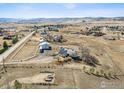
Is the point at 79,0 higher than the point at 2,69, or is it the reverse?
the point at 79,0

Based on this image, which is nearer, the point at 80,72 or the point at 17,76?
the point at 17,76

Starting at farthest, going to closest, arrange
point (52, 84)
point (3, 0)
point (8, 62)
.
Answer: point (8, 62) → point (52, 84) → point (3, 0)

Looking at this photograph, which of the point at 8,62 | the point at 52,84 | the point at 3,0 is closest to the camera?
the point at 3,0

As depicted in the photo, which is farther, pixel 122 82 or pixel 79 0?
pixel 122 82

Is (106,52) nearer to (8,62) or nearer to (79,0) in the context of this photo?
Result: (8,62)

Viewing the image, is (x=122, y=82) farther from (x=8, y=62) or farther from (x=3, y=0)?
(x=3, y=0)
